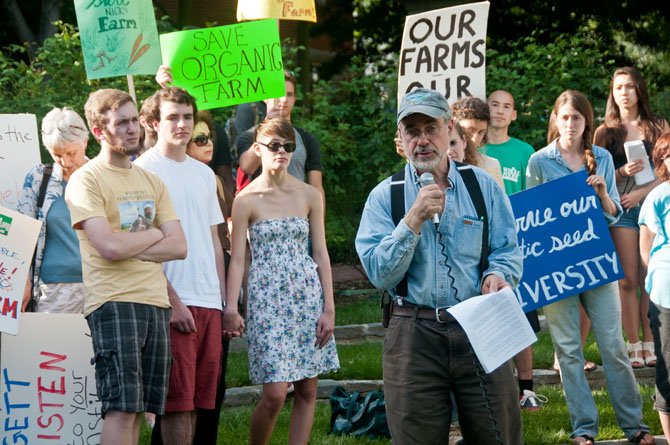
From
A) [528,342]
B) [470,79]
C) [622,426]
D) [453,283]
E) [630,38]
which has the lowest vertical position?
[622,426]

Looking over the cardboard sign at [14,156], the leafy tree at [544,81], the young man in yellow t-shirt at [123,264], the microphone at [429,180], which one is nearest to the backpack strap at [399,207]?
the microphone at [429,180]

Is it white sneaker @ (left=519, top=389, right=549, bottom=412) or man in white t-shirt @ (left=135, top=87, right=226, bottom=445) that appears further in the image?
white sneaker @ (left=519, top=389, right=549, bottom=412)

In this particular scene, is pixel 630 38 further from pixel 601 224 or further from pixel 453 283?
pixel 453 283

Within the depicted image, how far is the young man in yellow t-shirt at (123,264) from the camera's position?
5.16 metres

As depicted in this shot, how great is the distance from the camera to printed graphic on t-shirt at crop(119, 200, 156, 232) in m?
5.35

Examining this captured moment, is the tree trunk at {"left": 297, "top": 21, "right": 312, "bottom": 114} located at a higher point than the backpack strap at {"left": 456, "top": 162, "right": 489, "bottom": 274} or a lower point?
higher

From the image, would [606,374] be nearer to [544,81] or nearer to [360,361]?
[360,361]

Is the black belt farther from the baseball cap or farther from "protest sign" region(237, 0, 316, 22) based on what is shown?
"protest sign" region(237, 0, 316, 22)

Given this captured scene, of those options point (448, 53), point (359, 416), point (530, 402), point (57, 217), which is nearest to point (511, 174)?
point (448, 53)

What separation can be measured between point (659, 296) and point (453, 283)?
7.35 ft

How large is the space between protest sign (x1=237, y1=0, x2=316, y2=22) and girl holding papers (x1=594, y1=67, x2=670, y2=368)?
2.71 m

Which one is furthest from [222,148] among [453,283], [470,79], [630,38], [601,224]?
[630,38]

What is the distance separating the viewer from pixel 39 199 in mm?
6133

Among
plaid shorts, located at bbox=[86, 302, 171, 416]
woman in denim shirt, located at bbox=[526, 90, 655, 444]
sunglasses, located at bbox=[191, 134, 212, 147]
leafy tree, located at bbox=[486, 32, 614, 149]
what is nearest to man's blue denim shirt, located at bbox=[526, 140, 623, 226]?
woman in denim shirt, located at bbox=[526, 90, 655, 444]
